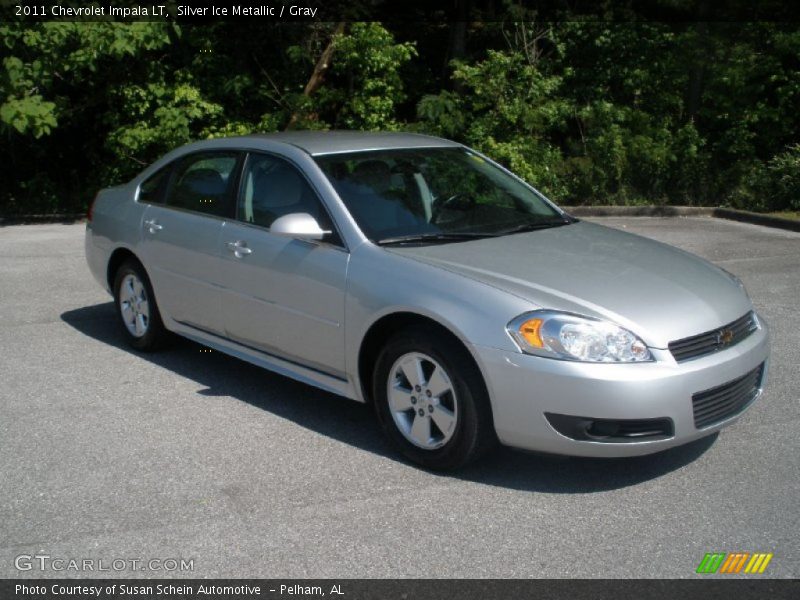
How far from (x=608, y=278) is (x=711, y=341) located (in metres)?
0.57

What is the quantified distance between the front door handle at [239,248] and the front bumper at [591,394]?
185 cm

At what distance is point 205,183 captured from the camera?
659 centimetres

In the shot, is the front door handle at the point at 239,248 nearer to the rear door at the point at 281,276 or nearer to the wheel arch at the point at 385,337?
the rear door at the point at 281,276

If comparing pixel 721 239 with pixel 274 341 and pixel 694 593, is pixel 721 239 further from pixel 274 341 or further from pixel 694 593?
pixel 694 593

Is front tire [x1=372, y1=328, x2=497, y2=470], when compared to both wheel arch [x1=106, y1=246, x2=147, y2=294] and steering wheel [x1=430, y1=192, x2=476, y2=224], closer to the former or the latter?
steering wheel [x1=430, y1=192, x2=476, y2=224]

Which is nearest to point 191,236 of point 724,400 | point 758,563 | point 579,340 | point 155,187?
point 155,187

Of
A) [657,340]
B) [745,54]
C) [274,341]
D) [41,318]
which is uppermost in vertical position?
[745,54]

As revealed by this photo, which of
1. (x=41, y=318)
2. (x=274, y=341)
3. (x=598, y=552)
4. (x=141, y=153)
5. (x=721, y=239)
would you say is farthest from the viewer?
(x=141, y=153)

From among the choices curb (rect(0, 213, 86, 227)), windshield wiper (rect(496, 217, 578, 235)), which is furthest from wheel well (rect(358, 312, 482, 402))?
curb (rect(0, 213, 86, 227))

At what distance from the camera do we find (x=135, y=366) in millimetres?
6938

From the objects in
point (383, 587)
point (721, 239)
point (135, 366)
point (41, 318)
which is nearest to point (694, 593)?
point (383, 587)

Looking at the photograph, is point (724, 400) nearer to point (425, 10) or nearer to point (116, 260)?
point (116, 260)

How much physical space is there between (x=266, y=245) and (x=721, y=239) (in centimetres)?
820

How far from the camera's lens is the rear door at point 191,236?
20.5 feet
